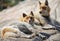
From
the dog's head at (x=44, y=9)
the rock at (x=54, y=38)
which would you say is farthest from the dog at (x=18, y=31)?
the dog's head at (x=44, y=9)

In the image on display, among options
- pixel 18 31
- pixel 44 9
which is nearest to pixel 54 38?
pixel 18 31

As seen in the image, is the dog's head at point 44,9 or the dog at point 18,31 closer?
the dog at point 18,31

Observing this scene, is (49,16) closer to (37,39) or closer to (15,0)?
(37,39)

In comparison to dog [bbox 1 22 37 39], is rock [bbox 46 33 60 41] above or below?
below

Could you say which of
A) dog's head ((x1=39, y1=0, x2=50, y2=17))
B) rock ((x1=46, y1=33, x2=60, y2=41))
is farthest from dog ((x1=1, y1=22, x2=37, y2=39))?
dog's head ((x1=39, y1=0, x2=50, y2=17))

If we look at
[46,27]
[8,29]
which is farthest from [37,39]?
[46,27]

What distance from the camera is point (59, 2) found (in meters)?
13.1

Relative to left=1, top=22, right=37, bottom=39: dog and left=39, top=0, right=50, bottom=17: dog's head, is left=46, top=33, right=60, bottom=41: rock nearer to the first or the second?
left=1, top=22, right=37, bottom=39: dog

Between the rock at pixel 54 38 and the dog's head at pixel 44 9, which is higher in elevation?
the dog's head at pixel 44 9

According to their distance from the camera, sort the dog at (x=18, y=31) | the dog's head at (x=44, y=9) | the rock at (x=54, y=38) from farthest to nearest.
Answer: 1. the dog's head at (x=44, y=9)
2. the dog at (x=18, y=31)
3. the rock at (x=54, y=38)

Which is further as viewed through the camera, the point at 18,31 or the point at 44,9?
the point at 44,9

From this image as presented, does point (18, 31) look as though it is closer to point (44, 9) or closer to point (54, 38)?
point (54, 38)

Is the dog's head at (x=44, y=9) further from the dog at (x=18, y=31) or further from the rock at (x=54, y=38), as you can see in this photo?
the rock at (x=54, y=38)

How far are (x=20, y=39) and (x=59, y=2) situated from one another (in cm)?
542
